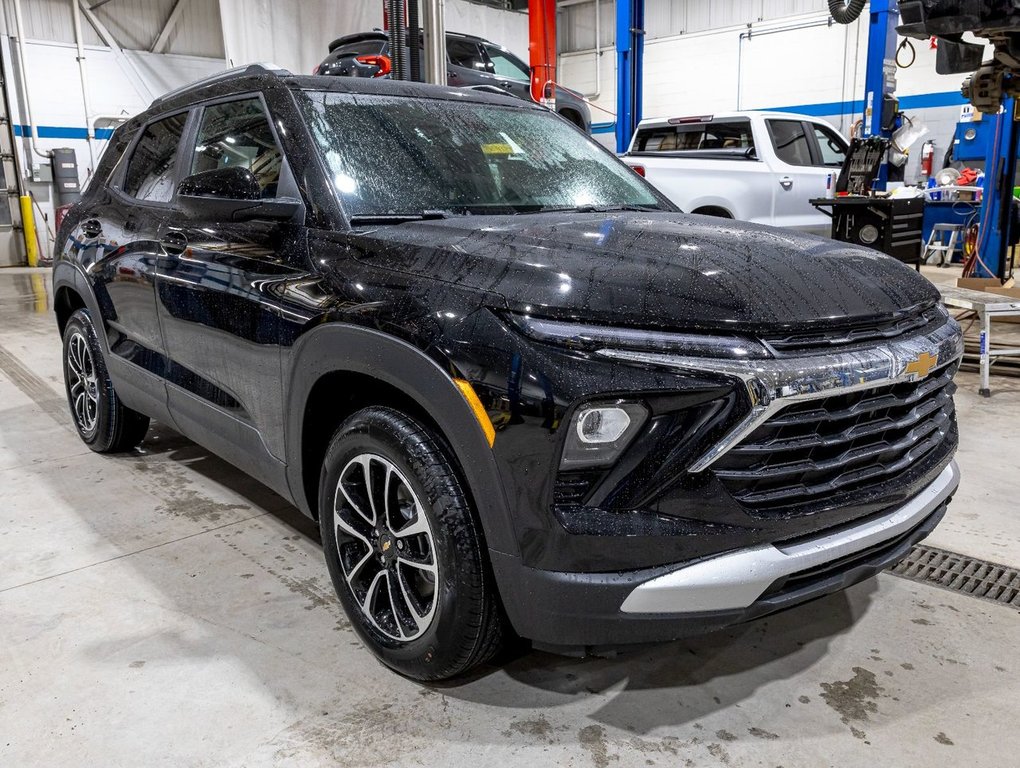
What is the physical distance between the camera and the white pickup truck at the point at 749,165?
8.06 metres

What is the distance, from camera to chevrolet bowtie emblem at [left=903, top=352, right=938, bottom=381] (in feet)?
5.76

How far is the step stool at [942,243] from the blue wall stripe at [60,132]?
12635mm

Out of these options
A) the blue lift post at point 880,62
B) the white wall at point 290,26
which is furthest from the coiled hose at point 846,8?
the white wall at point 290,26

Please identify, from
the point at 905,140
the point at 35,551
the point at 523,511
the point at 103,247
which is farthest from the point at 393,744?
the point at 905,140

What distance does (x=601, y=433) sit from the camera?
1544 millimetres

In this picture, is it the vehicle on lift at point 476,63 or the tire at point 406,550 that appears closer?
the tire at point 406,550

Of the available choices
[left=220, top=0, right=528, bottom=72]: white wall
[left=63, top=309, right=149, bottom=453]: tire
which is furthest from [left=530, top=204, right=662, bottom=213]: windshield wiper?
[left=220, top=0, right=528, bottom=72]: white wall

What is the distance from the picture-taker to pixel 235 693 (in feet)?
6.53

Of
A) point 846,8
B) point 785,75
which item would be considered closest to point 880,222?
point 846,8

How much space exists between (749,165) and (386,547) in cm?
713

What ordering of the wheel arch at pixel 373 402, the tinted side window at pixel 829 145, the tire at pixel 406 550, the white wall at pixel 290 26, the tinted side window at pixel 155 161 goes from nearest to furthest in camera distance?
the wheel arch at pixel 373 402
the tire at pixel 406 550
the tinted side window at pixel 155 161
the tinted side window at pixel 829 145
the white wall at pixel 290 26

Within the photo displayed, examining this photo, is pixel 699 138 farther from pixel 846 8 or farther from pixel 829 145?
pixel 846 8

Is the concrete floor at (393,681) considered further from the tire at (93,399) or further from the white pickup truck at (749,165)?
the white pickup truck at (749,165)

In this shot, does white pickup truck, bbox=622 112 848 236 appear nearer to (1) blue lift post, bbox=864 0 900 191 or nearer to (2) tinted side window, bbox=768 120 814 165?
(2) tinted side window, bbox=768 120 814 165
